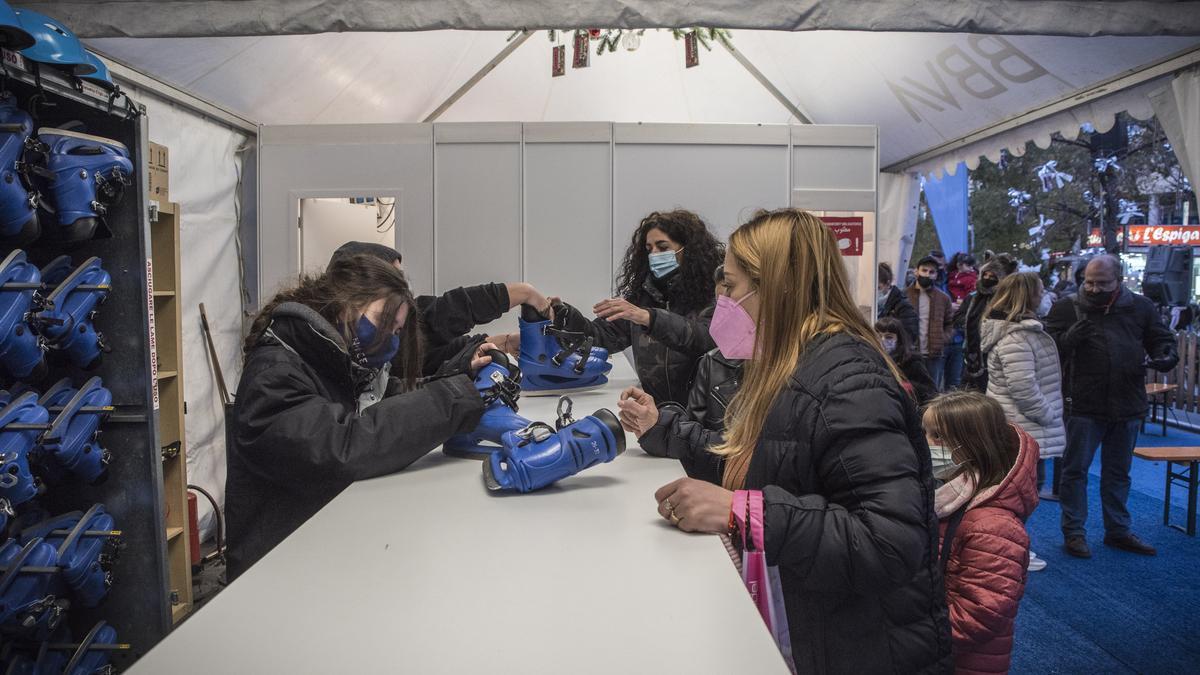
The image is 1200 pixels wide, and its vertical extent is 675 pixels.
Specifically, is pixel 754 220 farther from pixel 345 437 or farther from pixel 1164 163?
pixel 1164 163

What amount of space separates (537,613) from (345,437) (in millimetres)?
717

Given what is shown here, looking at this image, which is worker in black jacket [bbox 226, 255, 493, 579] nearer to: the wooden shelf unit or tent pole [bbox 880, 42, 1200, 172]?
the wooden shelf unit

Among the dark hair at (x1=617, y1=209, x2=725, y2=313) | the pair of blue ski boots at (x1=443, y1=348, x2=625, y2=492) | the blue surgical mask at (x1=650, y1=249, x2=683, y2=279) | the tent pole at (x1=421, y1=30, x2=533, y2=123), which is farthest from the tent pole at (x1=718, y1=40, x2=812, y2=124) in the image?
the pair of blue ski boots at (x1=443, y1=348, x2=625, y2=492)

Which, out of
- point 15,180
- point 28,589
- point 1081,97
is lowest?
point 28,589

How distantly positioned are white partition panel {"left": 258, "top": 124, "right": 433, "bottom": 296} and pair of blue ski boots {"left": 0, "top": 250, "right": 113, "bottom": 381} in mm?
2293

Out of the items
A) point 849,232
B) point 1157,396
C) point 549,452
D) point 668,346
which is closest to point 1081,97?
point 849,232

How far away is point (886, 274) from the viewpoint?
606cm

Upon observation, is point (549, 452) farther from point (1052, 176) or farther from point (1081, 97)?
point (1052, 176)

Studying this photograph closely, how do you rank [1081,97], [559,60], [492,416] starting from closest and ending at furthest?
[492,416] < [1081,97] < [559,60]

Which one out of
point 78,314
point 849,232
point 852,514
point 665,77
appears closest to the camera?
point 852,514

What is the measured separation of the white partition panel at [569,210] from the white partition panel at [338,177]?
2.13ft

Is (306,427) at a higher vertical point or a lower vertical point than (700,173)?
lower

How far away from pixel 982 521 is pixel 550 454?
1.34 metres

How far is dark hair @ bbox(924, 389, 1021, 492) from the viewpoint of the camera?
7.28ft
